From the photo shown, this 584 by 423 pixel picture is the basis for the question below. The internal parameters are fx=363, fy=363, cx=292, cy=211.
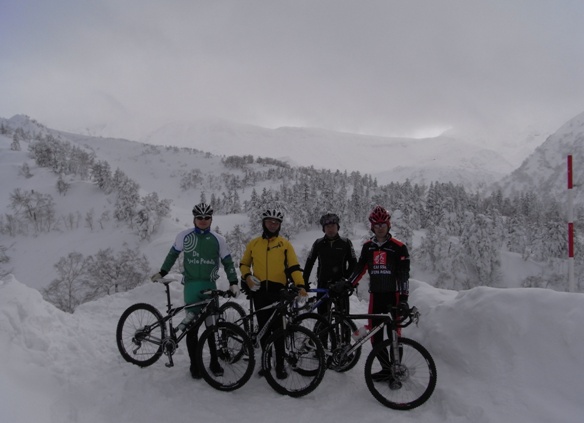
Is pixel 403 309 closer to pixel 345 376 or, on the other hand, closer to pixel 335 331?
pixel 335 331

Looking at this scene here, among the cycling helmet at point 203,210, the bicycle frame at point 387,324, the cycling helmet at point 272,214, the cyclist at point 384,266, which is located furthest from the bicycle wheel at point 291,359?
the cycling helmet at point 203,210

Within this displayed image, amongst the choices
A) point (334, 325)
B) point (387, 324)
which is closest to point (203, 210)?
point (334, 325)

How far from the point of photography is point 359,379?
18.5 feet

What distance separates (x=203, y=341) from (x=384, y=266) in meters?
2.99

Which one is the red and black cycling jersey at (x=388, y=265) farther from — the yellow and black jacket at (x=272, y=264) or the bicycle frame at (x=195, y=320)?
the bicycle frame at (x=195, y=320)

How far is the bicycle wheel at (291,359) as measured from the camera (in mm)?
5336

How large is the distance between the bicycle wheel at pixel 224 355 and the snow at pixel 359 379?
0.21 m

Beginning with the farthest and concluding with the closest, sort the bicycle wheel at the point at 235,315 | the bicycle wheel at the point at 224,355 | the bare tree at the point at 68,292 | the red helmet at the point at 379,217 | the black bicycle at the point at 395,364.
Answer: the bare tree at the point at 68,292, the bicycle wheel at the point at 235,315, the red helmet at the point at 379,217, the bicycle wheel at the point at 224,355, the black bicycle at the point at 395,364

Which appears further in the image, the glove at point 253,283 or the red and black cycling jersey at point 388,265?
the glove at point 253,283

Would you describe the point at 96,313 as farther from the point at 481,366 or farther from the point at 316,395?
the point at 481,366

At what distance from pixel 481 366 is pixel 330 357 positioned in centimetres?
206

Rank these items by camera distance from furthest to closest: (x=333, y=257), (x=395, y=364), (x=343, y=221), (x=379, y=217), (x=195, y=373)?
(x=343, y=221), (x=333, y=257), (x=195, y=373), (x=379, y=217), (x=395, y=364)

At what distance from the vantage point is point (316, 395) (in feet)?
17.0

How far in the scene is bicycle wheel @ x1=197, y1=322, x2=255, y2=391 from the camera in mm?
5445
